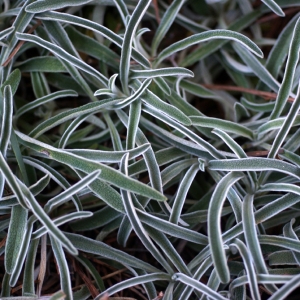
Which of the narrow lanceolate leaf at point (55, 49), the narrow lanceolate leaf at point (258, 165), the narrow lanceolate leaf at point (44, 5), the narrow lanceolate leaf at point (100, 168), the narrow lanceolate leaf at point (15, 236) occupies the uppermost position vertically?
the narrow lanceolate leaf at point (44, 5)

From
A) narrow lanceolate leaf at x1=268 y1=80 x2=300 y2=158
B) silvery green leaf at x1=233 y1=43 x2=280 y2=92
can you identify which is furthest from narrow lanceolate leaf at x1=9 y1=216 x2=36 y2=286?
silvery green leaf at x1=233 y1=43 x2=280 y2=92

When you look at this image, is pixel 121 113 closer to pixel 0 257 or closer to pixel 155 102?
pixel 155 102

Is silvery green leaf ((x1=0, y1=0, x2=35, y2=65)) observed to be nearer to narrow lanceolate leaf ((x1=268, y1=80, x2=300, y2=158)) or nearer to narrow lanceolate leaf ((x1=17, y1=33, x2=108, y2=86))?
narrow lanceolate leaf ((x1=17, y1=33, x2=108, y2=86))

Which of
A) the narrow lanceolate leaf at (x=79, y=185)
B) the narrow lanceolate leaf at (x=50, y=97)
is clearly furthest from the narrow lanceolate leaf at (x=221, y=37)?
the narrow lanceolate leaf at (x=79, y=185)

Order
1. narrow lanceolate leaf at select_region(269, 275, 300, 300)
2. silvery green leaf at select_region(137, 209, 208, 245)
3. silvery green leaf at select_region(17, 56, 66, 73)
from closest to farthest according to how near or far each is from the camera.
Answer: narrow lanceolate leaf at select_region(269, 275, 300, 300)
silvery green leaf at select_region(137, 209, 208, 245)
silvery green leaf at select_region(17, 56, 66, 73)

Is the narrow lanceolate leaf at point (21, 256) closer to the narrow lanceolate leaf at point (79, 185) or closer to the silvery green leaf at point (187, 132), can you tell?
the narrow lanceolate leaf at point (79, 185)

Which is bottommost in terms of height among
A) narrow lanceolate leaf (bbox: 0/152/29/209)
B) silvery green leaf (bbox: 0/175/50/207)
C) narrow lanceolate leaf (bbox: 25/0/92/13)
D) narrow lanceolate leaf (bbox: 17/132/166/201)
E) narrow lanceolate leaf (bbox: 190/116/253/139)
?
silvery green leaf (bbox: 0/175/50/207)

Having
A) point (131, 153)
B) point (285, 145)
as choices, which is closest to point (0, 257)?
point (131, 153)

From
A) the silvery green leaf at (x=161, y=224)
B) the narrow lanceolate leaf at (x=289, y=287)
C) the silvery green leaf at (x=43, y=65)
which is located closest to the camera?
the narrow lanceolate leaf at (x=289, y=287)

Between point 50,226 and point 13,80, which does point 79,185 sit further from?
point 13,80
